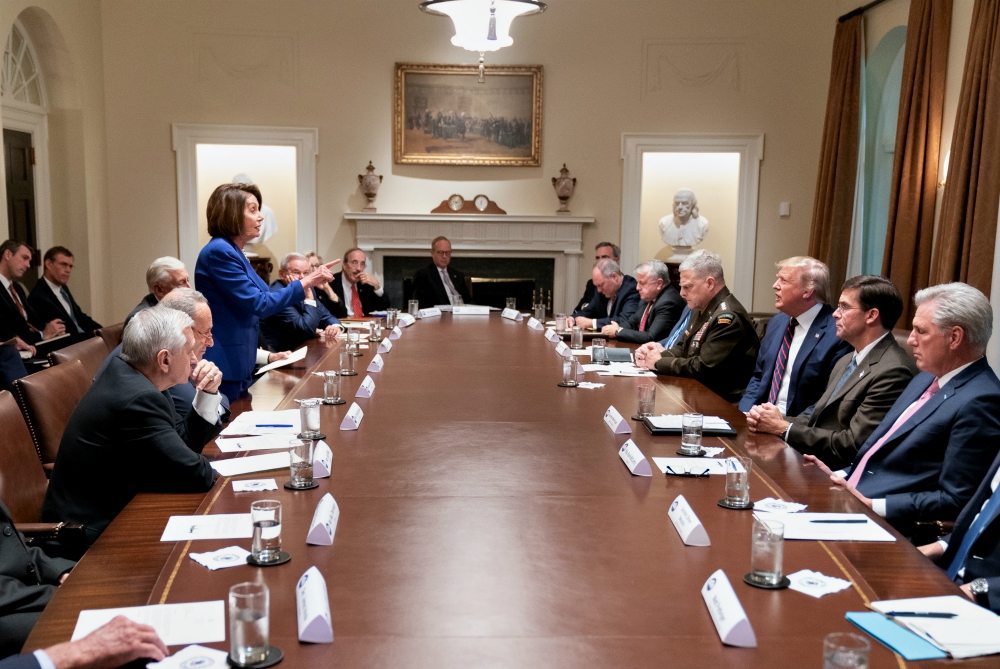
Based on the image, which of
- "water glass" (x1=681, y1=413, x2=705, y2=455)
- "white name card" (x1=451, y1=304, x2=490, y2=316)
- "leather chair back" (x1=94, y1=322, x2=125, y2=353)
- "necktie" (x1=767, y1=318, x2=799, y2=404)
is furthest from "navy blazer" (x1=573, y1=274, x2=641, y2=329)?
"water glass" (x1=681, y1=413, x2=705, y2=455)

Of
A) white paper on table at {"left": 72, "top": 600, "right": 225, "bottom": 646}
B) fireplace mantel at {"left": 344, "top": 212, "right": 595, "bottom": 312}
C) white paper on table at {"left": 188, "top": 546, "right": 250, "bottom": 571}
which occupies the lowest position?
white paper on table at {"left": 188, "top": 546, "right": 250, "bottom": 571}

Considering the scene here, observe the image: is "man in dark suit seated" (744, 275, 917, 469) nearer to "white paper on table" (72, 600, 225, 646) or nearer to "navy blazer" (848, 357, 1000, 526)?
"navy blazer" (848, 357, 1000, 526)

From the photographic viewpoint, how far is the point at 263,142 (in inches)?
384

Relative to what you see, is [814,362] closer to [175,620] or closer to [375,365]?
[375,365]

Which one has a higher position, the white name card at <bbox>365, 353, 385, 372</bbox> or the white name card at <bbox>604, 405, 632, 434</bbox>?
the white name card at <bbox>604, 405, 632, 434</bbox>

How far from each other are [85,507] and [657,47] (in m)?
8.51

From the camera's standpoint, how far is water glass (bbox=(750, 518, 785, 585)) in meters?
1.79

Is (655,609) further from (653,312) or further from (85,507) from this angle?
(653,312)

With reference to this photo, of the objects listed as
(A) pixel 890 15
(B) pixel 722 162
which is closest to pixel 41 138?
(B) pixel 722 162

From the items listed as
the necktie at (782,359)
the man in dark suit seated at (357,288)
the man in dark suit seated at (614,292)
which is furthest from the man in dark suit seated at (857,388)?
the man in dark suit seated at (357,288)

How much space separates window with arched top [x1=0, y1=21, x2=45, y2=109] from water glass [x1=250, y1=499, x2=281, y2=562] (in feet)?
24.6

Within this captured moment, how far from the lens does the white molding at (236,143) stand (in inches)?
381

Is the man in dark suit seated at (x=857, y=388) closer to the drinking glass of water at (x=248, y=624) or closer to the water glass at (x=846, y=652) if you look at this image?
the water glass at (x=846, y=652)

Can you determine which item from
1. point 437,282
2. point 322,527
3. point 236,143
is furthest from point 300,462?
point 236,143
